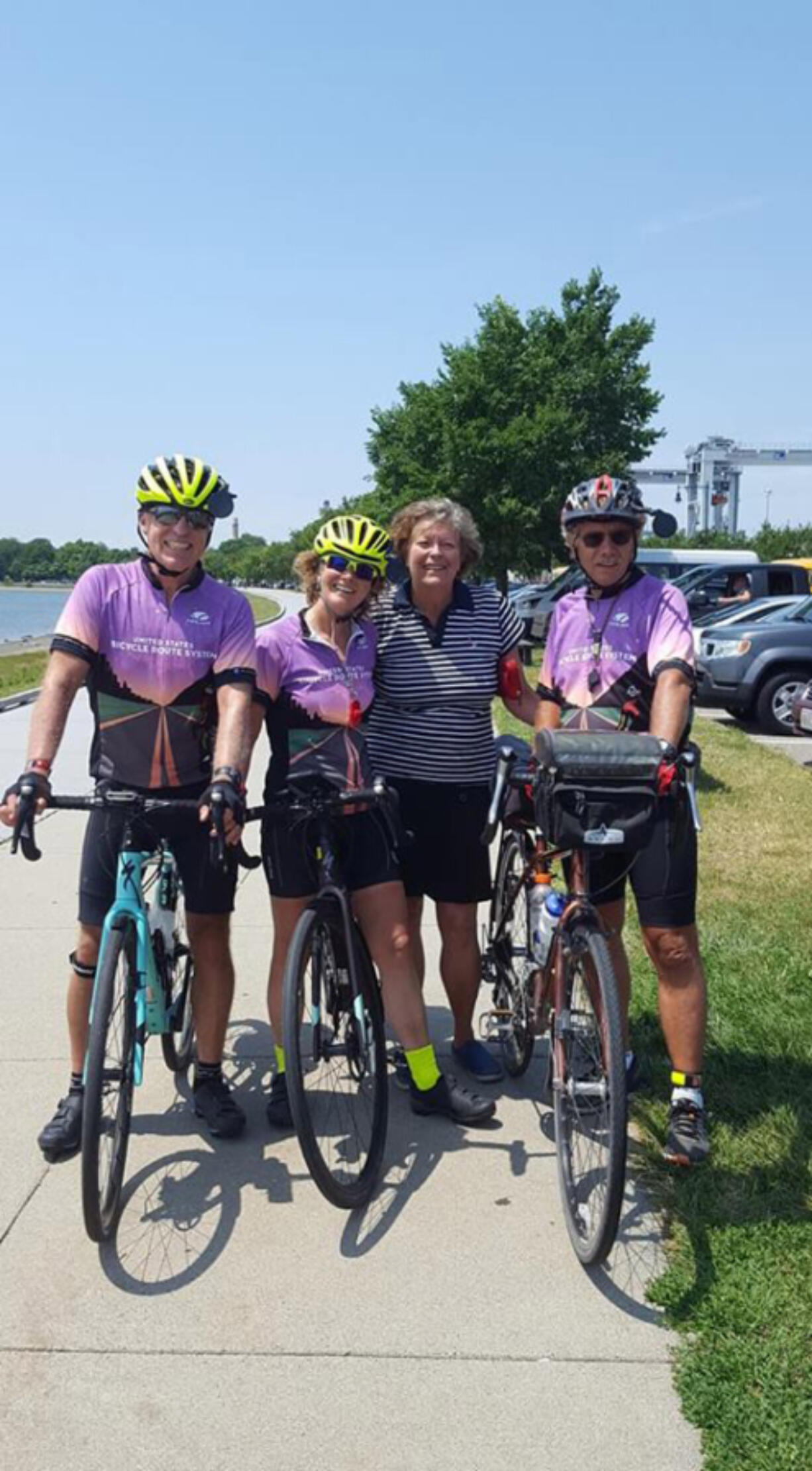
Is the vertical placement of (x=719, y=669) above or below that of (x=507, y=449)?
below

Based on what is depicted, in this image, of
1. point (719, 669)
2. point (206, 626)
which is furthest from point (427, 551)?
point (719, 669)

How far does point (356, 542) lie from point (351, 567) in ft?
0.27

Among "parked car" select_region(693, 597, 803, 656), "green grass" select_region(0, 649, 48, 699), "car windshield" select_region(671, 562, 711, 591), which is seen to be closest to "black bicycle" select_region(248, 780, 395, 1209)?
"parked car" select_region(693, 597, 803, 656)

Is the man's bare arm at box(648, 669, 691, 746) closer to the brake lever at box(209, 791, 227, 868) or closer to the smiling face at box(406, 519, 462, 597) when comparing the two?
the smiling face at box(406, 519, 462, 597)

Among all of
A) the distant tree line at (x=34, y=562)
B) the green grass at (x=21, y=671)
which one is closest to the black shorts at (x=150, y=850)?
the green grass at (x=21, y=671)

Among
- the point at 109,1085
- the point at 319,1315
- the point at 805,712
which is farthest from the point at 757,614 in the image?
the point at 319,1315

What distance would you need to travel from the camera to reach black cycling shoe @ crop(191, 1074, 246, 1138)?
12.3ft

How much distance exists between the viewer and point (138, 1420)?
2479 millimetres

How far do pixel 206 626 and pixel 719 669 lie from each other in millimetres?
11091

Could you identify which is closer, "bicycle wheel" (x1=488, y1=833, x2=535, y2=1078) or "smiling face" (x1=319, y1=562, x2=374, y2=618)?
"smiling face" (x1=319, y1=562, x2=374, y2=618)

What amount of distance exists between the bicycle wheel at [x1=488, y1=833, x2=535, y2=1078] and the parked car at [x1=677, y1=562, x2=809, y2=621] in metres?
16.5

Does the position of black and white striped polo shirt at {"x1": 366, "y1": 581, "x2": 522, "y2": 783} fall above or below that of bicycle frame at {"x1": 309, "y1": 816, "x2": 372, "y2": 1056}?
above

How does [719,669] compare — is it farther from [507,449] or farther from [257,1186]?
[507,449]

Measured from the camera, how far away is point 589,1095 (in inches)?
125
